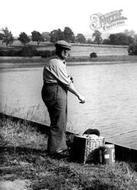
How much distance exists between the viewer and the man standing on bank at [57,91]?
604cm

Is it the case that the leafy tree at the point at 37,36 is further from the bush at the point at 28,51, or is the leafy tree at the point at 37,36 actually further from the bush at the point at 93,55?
the bush at the point at 93,55

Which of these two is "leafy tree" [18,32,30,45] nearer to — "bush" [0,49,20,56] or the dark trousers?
"bush" [0,49,20,56]

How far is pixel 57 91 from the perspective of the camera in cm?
608

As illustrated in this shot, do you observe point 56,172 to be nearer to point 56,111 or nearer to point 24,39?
point 56,111

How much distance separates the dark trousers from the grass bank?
0.26m

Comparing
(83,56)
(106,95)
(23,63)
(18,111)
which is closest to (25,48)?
(23,63)

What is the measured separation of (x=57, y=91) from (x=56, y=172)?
1289 millimetres

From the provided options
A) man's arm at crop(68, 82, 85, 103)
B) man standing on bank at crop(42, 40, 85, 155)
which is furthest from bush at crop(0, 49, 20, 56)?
man's arm at crop(68, 82, 85, 103)

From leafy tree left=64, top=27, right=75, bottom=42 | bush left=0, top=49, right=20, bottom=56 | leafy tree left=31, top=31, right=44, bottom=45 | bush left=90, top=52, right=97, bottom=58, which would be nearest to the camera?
leafy tree left=64, top=27, right=75, bottom=42

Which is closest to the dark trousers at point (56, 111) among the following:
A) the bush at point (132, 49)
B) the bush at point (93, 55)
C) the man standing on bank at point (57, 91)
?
the man standing on bank at point (57, 91)

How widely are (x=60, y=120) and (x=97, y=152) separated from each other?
0.74 m

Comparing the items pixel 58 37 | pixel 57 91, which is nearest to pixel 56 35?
pixel 58 37

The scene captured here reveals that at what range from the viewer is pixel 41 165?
5.68 metres

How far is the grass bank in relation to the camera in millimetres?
4846
